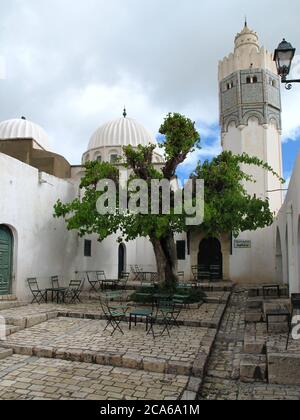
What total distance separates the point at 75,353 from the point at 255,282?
15544 millimetres

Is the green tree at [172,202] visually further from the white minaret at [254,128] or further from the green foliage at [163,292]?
the white minaret at [254,128]

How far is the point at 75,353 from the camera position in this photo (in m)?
6.35

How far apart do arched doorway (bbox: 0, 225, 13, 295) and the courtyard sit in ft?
6.18

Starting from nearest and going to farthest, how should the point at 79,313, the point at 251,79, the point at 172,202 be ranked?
the point at 79,313 → the point at 172,202 → the point at 251,79

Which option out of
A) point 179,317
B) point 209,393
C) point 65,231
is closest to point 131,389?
point 209,393

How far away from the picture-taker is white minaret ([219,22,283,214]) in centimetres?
2191

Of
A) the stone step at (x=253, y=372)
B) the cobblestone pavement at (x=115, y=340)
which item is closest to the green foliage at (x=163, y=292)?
the cobblestone pavement at (x=115, y=340)

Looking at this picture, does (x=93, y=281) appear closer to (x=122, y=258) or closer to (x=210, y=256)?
(x=122, y=258)

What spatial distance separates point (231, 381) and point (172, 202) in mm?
6229

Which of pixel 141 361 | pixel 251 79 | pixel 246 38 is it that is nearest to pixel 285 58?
pixel 141 361

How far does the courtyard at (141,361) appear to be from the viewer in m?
5.06

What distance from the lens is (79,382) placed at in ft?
17.3

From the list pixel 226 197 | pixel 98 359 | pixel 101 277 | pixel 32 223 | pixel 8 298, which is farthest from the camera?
pixel 101 277

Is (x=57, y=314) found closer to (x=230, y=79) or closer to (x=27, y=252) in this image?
(x=27, y=252)
